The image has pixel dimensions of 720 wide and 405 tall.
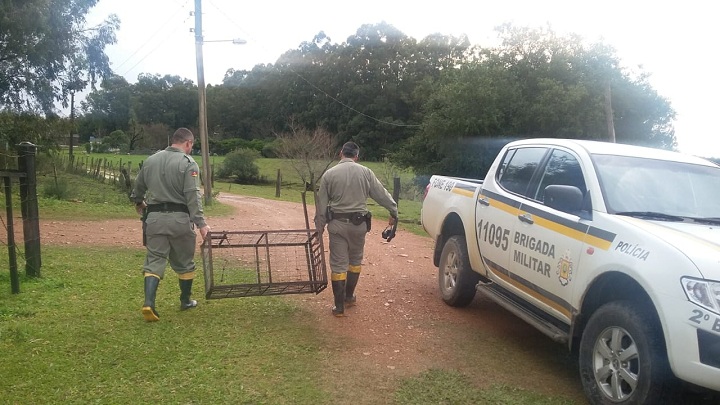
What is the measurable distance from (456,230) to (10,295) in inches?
200

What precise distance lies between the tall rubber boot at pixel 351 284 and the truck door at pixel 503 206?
4.53 ft

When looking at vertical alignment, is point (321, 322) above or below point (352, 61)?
below

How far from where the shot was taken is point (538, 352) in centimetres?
496

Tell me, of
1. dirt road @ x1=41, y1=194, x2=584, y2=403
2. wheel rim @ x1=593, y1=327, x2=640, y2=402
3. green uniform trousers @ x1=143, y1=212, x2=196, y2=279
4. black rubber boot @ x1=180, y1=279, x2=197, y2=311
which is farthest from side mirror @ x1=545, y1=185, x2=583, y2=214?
black rubber boot @ x1=180, y1=279, x2=197, y2=311

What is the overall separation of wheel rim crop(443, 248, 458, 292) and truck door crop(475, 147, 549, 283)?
0.62 meters

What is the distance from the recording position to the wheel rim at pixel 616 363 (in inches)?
134

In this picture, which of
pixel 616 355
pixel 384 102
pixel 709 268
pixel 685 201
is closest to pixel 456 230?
pixel 685 201

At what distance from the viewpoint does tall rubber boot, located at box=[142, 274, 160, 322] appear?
5172 millimetres

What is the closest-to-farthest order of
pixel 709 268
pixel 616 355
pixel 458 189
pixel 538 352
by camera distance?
pixel 709 268, pixel 616 355, pixel 538 352, pixel 458 189

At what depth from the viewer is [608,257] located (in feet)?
12.0

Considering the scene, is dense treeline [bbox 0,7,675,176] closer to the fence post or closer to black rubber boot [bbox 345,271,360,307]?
black rubber boot [bbox 345,271,360,307]

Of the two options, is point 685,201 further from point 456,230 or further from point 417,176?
point 417,176

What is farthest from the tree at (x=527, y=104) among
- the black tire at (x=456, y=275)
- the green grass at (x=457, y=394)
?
the green grass at (x=457, y=394)

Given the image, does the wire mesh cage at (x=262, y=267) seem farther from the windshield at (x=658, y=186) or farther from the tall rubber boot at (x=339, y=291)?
the windshield at (x=658, y=186)
